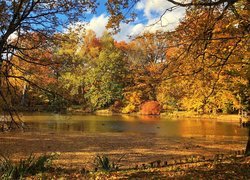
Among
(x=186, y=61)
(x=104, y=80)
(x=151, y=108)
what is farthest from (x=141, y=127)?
(x=186, y=61)

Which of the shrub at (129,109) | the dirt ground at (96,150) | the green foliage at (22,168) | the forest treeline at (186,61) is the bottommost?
the dirt ground at (96,150)

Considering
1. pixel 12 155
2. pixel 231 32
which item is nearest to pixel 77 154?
pixel 12 155

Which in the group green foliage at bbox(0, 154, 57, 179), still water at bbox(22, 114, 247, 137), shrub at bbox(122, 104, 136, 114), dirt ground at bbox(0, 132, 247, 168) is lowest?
dirt ground at bbox(0, 132, 247, 168)

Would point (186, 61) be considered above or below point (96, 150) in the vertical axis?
above

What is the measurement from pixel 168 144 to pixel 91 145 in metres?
4.45

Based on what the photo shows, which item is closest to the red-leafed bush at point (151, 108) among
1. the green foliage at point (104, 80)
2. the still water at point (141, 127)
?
the green foliage at point (104, 80)

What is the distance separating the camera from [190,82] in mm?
11336

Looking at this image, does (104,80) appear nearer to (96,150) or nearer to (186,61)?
(96,150)

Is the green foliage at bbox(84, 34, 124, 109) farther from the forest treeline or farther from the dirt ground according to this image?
the forest treeline

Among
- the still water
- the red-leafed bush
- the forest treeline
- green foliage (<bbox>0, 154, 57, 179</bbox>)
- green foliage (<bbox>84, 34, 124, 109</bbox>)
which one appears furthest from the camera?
the red-leafed bush

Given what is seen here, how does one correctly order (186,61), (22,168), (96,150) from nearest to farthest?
(22,168) < (186,61) < (96,150)

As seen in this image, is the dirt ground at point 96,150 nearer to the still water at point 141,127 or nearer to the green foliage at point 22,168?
the green foliage at point 22,168

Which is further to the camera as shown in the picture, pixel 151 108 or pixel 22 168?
pixel 151 108

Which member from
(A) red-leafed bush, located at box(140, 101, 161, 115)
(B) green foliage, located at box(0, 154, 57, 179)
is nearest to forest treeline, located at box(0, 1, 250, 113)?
(B) green foliage, located at box(0, 154, 57, 179)
